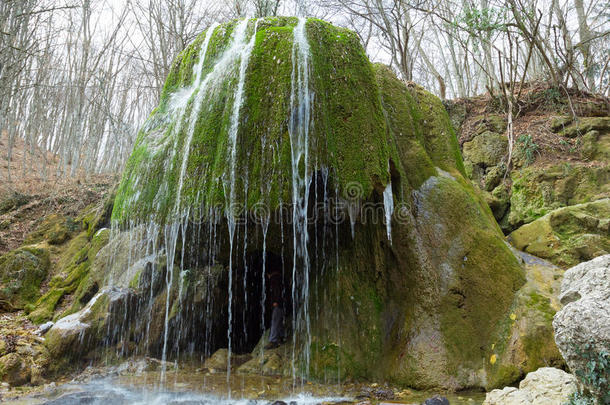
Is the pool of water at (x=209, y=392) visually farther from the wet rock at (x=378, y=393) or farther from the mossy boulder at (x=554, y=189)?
the mossy boulder at (x=554, y=189)

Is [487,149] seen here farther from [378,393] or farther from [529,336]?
[378,393]

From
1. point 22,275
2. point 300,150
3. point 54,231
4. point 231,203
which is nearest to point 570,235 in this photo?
point 300,150

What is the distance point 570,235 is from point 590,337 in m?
4.49

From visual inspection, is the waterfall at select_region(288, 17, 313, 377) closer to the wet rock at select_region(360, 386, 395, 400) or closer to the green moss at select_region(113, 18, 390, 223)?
the green moss at select_region(113, 18, 390, 223)

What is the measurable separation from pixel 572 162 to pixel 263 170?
317 inches

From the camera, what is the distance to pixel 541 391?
133 inches

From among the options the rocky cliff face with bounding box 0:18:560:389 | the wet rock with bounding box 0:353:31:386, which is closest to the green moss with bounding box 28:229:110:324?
the rocky cliff face with bounding box 0:18:560:389

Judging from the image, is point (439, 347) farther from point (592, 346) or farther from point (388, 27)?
point (388, 27)

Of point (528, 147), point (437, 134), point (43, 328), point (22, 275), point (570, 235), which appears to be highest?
point (528, 147)

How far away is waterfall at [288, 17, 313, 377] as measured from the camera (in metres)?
5.10

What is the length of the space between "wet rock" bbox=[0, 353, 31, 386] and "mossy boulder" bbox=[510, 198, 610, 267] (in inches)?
336

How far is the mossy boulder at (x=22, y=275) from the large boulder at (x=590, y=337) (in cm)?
1058

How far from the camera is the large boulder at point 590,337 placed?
2541 mm

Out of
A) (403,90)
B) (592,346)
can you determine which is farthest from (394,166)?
(592,346)
